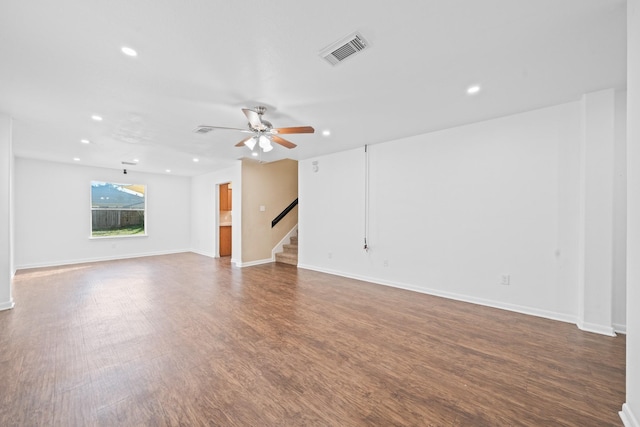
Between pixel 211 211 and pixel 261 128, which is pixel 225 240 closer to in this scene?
pixel 211 211

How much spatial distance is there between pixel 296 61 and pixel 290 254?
5.04 metres

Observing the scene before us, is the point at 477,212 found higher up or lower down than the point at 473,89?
lower down

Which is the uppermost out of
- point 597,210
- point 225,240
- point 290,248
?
point 597,210

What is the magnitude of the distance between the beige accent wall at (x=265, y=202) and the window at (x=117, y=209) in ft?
12.2

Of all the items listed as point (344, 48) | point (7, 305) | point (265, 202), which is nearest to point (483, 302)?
point (344, 48)

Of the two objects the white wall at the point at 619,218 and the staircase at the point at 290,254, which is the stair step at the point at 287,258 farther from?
the white wall at the point at 619,218

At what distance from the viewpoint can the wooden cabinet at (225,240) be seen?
24.5ft

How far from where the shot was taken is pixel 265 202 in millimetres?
6473

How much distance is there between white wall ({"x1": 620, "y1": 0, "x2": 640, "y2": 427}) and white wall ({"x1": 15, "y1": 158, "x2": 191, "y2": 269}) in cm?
927

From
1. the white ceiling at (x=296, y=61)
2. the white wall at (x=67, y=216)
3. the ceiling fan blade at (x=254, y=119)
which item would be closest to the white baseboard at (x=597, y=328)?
the white ceiling at (x=296, y=61)

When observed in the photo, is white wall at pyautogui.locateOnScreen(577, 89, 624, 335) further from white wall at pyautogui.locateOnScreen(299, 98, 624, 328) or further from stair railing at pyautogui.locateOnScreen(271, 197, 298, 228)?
stair railing at pyautogui.locateOnScreen(271, 197, 298, 228)

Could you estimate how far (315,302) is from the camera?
11.7ft

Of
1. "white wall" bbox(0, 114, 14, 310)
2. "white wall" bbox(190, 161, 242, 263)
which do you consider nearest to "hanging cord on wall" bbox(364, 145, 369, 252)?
"white wall" bbox(190, 161, 242, 263)

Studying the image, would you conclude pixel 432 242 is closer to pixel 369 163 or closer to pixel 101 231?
pixel 369 163
